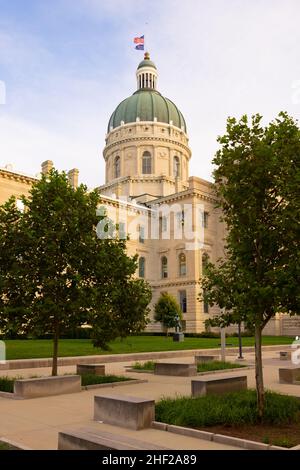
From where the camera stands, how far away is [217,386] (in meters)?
12.9

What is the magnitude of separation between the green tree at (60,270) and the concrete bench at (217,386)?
4.72 meters

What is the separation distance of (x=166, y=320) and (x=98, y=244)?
34921 millimetres

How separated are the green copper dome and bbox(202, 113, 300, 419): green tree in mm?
69716

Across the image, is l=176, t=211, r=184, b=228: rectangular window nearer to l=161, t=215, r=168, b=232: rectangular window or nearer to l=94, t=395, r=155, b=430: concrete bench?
l=161, t=215, r=168, b=232: rectangular window

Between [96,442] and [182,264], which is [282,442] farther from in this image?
[182,264]

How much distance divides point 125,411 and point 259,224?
4724 mm

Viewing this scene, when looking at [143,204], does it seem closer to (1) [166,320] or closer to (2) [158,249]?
(2) [158,249]

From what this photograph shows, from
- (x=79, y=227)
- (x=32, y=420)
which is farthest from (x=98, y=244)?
(x=32, y=420)

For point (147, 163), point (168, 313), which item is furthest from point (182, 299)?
point (147, 163)

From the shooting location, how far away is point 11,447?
8.02m

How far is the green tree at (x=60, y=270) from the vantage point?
51.7ft

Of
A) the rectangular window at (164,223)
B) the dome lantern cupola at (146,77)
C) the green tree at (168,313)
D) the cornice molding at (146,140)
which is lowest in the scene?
the green tree at (168,313)

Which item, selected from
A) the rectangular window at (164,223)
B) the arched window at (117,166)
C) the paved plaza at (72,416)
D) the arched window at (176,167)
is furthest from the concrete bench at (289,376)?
the arched window at (117,166)

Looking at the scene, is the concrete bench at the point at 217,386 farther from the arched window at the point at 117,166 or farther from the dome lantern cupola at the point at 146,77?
the dome lantern cupola at the point at 146,77
